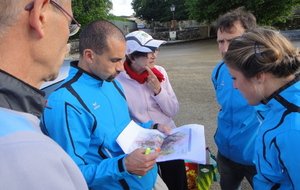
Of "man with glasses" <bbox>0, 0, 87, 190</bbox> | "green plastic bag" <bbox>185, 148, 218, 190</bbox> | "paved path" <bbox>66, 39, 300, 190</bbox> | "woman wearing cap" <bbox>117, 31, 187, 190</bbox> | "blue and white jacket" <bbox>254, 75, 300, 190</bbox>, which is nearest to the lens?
"man with glasses" <bbox>0, 0, 87, 190</bbox>

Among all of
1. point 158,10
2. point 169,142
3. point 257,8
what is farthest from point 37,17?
point 158,10

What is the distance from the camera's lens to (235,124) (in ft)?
6.74

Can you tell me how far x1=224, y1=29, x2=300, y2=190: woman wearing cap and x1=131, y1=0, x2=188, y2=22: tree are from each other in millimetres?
42218

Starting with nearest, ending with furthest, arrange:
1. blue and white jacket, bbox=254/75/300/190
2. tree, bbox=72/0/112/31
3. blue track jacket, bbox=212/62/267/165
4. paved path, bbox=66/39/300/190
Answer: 1. blue and white jacket, bbox=254/75/300/190
2. blue track jacket, bbox=212/62/267/165
3. paved path, bbox=66/39/300/190
4. tree, bbox=72/0/112/31

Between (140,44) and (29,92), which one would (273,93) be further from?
(140,44)

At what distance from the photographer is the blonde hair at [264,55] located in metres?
1.29

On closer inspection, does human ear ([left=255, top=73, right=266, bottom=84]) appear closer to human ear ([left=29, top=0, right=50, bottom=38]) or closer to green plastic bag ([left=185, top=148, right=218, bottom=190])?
human ear ([left=29, top=0, right=50, bottom=38])

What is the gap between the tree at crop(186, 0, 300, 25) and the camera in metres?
20.5

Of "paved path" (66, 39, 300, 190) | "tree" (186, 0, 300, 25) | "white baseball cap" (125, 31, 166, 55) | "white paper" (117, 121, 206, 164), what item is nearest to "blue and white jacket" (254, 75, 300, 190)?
"white paper" (117, 121, 206, 164)

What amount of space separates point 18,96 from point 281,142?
1.13m

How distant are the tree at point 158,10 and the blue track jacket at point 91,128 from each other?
138ft

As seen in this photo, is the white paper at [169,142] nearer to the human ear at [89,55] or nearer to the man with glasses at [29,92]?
the human ear at [89,55]

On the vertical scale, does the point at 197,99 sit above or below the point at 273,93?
below

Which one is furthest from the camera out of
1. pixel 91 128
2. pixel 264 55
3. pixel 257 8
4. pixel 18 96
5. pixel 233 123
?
pixel 257 8
